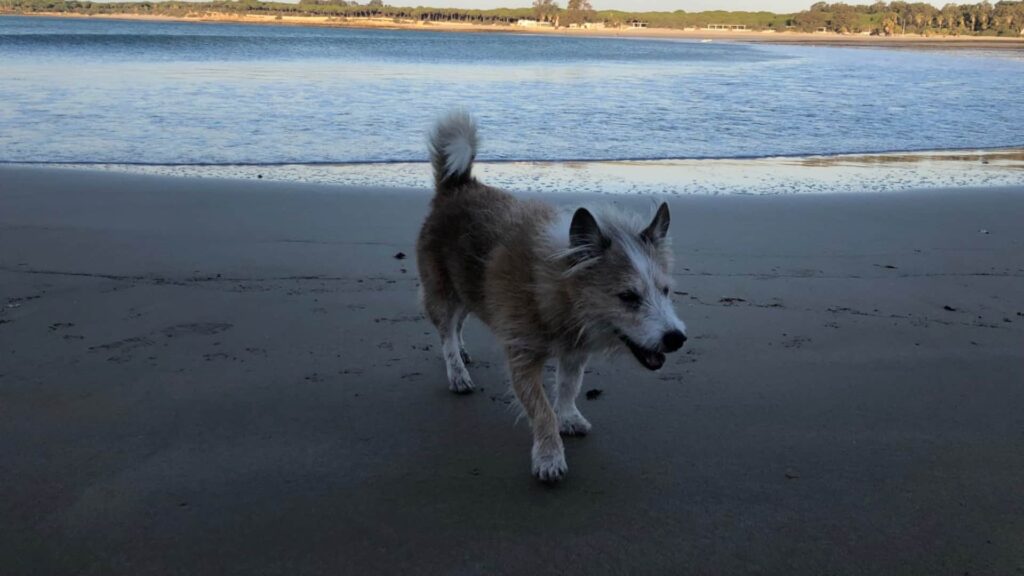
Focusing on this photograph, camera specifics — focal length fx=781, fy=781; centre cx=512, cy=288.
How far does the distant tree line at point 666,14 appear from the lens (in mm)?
117812

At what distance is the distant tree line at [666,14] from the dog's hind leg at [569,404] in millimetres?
124646

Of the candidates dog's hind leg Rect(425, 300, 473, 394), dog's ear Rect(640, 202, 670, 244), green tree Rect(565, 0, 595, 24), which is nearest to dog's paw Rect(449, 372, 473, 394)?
dog's hind leg Rect(425, 300, 473, 394)

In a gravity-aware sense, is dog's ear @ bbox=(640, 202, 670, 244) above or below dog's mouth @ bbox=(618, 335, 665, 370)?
above

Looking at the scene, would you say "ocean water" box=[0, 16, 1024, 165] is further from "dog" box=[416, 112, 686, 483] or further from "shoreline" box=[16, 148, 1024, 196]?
"dog" box=[416, 112, 686, 483]

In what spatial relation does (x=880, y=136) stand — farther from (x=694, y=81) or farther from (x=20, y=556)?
(x=20, y=556)

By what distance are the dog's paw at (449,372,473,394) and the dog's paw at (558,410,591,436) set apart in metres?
0.68

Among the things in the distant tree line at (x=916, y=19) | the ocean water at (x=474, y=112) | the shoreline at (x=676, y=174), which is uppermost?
the distant tree line at (x=916, y=19)

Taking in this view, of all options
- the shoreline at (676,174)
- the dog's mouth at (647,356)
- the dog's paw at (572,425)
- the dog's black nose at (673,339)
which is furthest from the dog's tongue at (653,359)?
the shoreline at (676,174)

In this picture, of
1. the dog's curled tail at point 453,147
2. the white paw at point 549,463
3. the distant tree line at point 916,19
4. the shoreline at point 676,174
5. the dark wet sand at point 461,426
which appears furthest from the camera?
the distant tree line at point 916,19

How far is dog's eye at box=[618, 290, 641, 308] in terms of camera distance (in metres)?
3.33

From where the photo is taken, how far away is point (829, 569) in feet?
9.23

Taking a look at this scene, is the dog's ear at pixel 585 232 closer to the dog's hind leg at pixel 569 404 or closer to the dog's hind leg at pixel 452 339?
the dog's hind leg at pixel 569 404

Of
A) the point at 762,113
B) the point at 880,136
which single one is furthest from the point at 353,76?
the point at 880,136

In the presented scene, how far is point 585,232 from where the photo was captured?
338 centimetres
